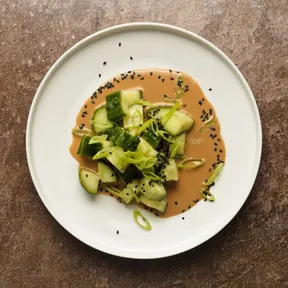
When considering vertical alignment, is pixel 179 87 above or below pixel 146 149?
above

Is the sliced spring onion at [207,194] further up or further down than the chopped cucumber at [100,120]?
further down

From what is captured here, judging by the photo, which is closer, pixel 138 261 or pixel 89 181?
pixel 89 181

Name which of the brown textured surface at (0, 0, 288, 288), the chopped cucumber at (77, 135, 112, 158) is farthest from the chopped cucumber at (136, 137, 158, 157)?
the brown textured surface at (0, 0, 288, 288)

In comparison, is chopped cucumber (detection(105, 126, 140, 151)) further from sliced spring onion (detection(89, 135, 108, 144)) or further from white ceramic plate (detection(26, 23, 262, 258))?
white ceramic plate (detection(26, 23, 262, 258))

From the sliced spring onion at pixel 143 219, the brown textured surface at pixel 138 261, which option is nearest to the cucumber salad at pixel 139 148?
the sliced spring onion at pixel 143 219

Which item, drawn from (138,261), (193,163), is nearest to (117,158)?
(193,163)

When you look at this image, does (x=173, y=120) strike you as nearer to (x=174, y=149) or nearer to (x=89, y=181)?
(x=174, y=149)

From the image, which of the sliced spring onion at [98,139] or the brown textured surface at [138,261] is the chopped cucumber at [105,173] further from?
the brown textured surface at [138,261]
